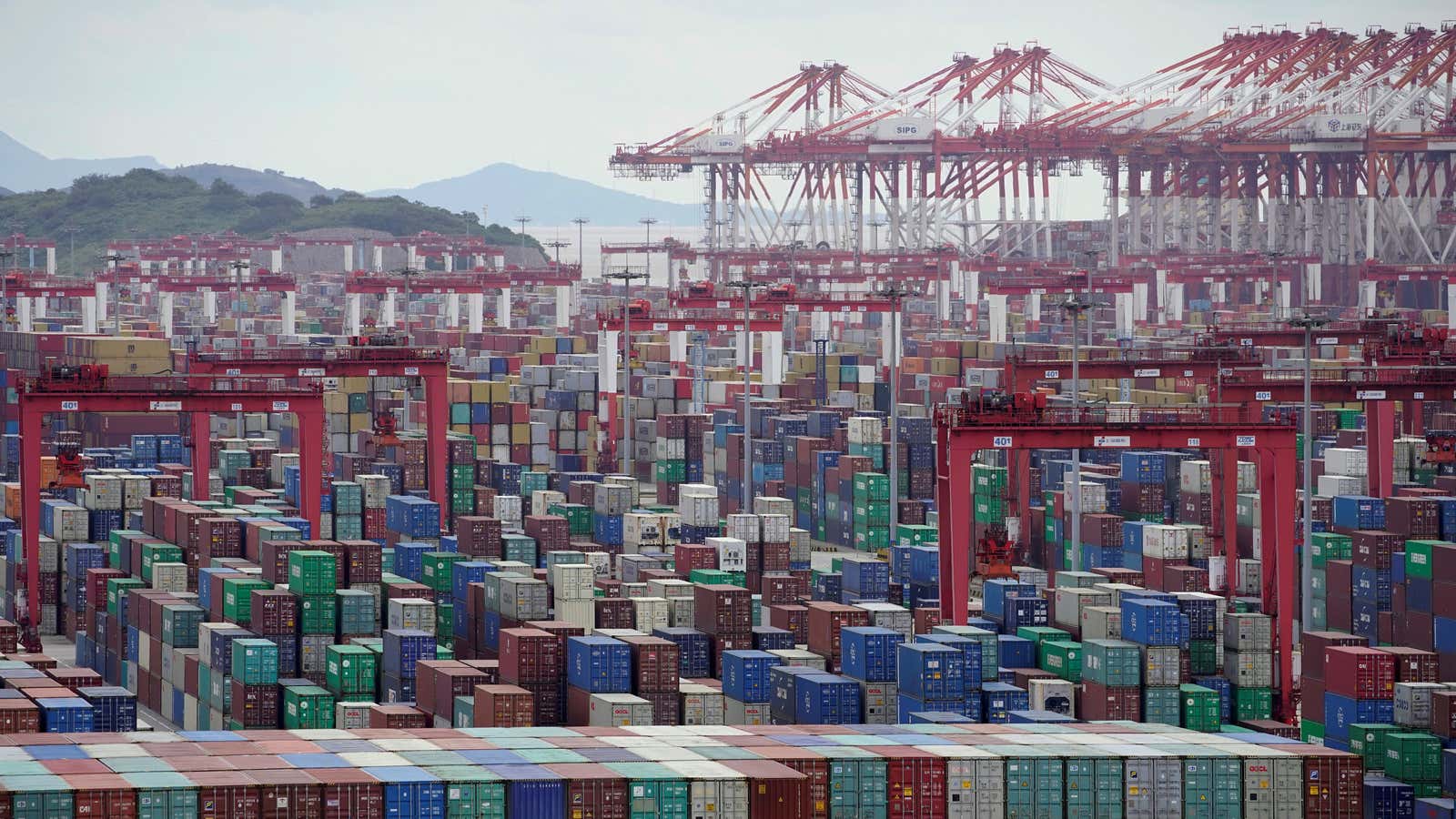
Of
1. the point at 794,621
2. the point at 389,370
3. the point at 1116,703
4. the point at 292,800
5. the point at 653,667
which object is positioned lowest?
the point at 1116,703

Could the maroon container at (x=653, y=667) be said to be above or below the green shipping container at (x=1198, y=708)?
above

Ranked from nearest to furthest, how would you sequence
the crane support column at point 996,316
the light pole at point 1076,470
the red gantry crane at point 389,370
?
the light pole at point 1076,470 < the red gantry crane at point 389,370 < the crane support column at point 996,316

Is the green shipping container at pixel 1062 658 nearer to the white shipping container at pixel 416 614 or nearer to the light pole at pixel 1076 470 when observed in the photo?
the light pole at pixel 1076 470

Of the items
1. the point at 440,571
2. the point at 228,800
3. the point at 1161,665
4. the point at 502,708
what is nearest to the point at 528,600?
the point at 440,571

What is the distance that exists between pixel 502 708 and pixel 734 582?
1246 centimetres

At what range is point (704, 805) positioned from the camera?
31438 mm

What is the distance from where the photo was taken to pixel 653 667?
39.8 metres

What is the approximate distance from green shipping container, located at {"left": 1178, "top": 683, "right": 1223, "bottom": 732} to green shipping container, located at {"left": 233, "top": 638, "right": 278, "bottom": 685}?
15.9m

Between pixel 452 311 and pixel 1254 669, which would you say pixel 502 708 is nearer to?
pixel 1254 669

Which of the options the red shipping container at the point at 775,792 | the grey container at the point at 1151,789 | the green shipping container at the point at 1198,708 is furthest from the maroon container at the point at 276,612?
the grey container at the point at 1151,789

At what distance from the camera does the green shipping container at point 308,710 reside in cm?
4194

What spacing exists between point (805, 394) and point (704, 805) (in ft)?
206

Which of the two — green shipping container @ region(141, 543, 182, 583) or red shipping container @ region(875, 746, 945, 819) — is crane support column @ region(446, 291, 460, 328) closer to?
green shipping container @ region(141, 543, 182, 583)

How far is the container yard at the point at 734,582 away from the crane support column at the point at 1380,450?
15cm
